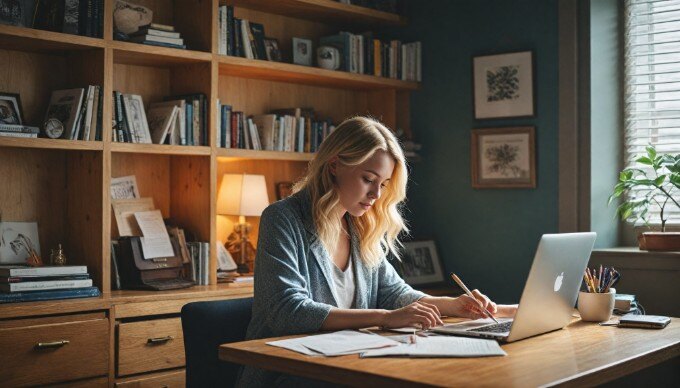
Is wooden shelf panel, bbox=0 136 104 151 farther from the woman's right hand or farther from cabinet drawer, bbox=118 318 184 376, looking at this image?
the woman's right hand

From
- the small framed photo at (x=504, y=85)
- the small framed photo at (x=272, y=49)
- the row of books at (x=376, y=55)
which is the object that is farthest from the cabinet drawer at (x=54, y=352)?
the small framed photo at (x=504, y=85)

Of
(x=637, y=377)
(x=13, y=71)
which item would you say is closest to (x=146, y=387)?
(x=13, y=71)

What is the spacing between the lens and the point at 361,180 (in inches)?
100

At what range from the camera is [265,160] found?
14.2 feet

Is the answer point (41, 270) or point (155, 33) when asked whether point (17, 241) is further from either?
point (155, 33)

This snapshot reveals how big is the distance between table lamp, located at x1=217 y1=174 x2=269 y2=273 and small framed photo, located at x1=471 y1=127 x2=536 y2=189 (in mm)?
1114

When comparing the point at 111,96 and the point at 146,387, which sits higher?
the point at 111,96

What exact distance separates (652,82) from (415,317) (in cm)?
237

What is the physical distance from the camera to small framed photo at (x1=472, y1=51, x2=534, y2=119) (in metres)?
4.17

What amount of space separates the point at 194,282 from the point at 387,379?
2.03m

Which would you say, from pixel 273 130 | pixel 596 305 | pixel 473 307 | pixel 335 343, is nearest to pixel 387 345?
pixel 335 343

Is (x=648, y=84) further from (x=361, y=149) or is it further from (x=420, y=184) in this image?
(x=361, y=149)

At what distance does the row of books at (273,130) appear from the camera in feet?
12.6

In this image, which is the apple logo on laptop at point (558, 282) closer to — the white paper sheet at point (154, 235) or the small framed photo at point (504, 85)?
the white paper sheet at point (154, 235)
